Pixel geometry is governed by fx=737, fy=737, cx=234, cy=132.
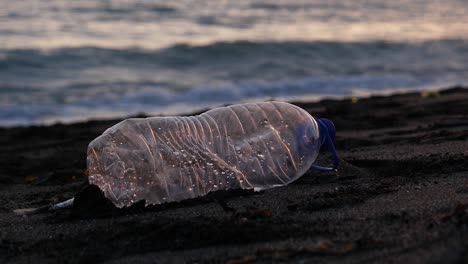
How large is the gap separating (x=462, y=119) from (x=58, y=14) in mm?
12342

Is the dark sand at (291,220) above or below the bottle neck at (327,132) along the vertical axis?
below

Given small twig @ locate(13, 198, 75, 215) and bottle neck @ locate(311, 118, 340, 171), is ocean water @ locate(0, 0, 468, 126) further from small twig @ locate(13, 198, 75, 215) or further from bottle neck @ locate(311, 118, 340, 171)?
bottle neck @ locate(311, 118, 340, 171)

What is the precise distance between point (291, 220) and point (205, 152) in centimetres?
92

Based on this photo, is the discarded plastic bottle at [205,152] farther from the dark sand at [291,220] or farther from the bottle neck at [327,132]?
the dark sand at [291,220]

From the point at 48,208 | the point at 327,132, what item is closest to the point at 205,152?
the point at 327,132

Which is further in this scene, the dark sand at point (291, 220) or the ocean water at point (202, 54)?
the ocean water at point (202, 54)

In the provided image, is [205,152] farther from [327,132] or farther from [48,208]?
[48,208]

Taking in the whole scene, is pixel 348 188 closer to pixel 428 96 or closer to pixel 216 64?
pixel 428 96

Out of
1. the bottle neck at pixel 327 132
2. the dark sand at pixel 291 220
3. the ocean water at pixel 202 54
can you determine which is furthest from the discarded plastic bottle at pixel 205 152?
the ocean water at pixel 202 54

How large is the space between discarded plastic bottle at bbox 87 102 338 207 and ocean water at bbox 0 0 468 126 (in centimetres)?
471

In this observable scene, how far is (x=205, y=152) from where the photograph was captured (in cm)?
396

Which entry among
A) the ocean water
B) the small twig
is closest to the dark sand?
the small twig

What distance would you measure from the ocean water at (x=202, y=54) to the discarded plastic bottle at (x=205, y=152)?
471 cm

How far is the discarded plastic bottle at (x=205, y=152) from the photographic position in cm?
387
